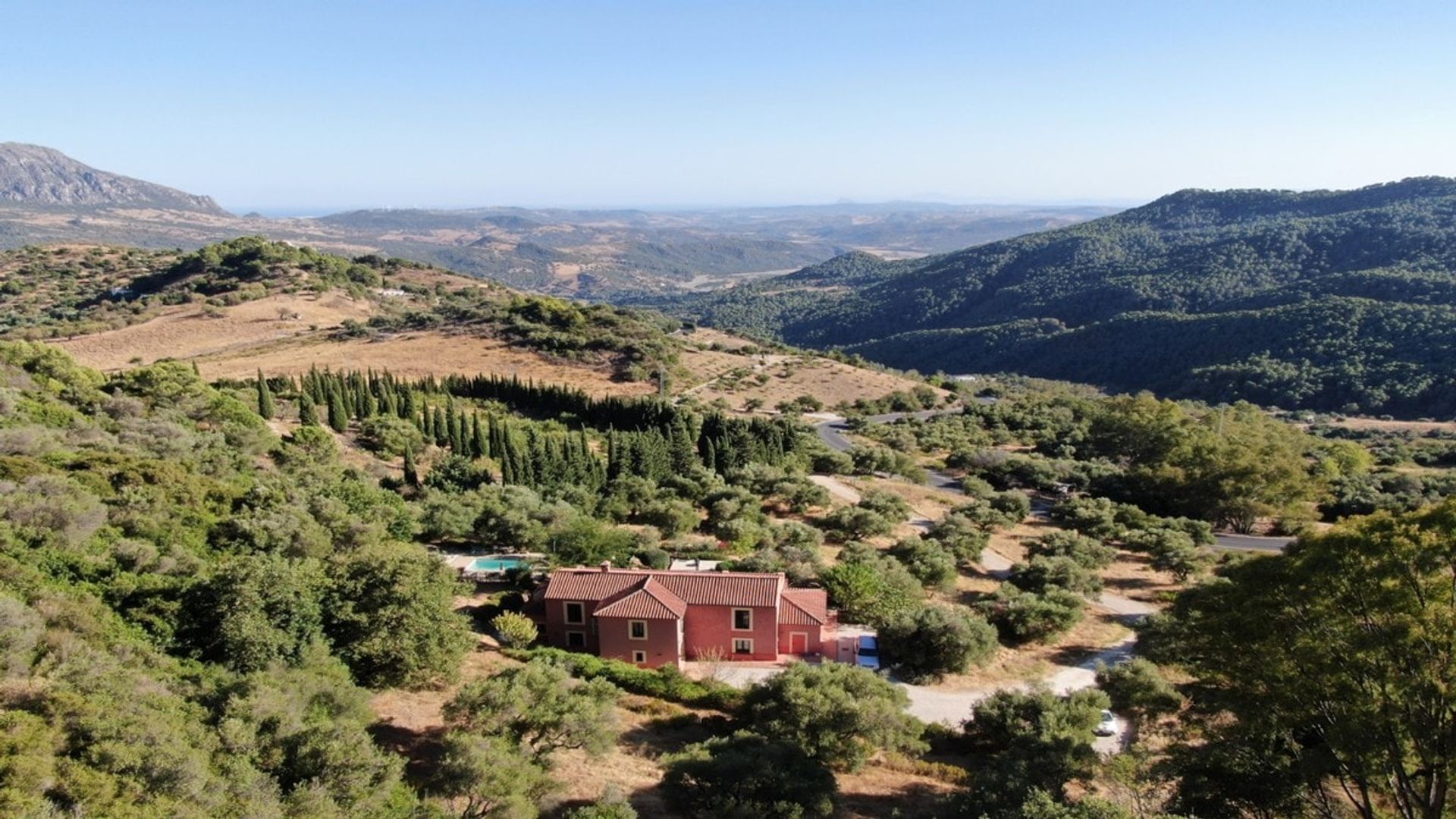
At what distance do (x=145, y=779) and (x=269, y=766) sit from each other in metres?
1.99

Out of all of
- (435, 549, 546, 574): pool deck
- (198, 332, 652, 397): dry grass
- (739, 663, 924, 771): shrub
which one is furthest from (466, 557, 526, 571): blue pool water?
(198, 332, 652, 397): dry grass

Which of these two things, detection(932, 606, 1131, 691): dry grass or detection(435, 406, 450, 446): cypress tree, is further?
detection(435, 406, 450, 446): cypress tree

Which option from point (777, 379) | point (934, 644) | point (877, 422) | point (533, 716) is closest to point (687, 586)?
point (934, 644)

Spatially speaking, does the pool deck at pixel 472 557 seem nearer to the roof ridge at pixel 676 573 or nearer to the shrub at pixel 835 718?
the roof ridge at pixel 676 573

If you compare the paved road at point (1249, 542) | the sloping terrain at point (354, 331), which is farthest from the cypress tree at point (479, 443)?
the paved road at point (1249, 542)

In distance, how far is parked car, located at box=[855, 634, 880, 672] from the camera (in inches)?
987

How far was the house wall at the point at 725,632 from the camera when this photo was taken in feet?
81.8

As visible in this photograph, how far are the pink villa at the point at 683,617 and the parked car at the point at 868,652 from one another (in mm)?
1165

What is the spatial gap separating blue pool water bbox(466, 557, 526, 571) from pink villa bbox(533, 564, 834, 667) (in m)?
5.10

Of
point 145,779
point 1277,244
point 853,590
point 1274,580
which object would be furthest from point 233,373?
point 1277,244

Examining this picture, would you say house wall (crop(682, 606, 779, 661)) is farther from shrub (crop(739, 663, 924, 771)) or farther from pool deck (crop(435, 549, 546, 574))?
pool deck (crop(435, 549, 546, 574))

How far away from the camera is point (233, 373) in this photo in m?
64.8

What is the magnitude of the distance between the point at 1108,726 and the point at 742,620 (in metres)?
10.4

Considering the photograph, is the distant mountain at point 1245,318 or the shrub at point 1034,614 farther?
the distant mountain at point 1245,318
